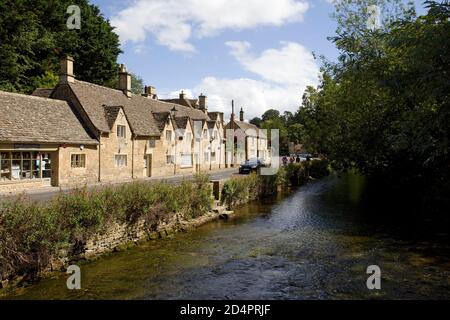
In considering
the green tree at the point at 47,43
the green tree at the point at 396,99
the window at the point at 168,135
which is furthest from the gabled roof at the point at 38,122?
the green tree at the point at 396,99

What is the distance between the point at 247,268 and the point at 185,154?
33.1m

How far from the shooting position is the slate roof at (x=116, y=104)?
32406 millimetres

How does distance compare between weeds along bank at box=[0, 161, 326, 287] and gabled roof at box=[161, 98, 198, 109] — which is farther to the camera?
gabled roof at box=[161, 98, 198, 109]

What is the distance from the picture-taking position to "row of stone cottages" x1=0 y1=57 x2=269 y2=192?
83.7ft

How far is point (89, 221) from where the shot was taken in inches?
548

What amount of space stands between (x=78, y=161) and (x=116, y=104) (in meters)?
9.19

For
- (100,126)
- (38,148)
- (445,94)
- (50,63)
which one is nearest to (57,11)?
(50,63)

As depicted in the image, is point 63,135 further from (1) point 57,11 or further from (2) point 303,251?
(1) point 57,11

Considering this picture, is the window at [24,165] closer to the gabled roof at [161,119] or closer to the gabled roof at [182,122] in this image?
the gabled roof at [161,119]

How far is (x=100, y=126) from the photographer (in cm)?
3156

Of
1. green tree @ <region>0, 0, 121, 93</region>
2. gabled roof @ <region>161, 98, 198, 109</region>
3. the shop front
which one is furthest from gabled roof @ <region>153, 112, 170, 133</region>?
gabled roof @ <region>161, 98, 198, 109</region>

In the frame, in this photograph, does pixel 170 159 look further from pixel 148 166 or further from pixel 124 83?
pixel 124 83

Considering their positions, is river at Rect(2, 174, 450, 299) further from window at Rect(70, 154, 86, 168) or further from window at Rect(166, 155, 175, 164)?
window at Rect(166, 155, 175, 164)
